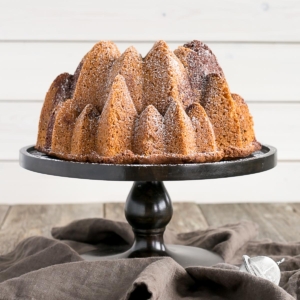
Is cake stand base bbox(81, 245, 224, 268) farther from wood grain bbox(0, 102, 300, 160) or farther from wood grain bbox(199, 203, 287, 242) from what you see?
wood grain bbox(0, 102, 300, 160)

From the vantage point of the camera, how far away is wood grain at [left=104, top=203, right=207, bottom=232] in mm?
2287

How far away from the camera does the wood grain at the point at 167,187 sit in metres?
2.72

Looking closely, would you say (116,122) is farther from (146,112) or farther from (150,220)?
(150,220)

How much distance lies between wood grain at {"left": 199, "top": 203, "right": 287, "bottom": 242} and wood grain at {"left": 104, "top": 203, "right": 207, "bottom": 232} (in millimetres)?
37

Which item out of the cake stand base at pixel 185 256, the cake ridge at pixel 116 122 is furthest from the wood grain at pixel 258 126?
the cake ridge at pixel 116 122

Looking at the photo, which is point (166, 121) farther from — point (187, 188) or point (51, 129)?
point (187, 188)

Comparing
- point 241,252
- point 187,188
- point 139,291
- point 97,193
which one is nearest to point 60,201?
point 97,193

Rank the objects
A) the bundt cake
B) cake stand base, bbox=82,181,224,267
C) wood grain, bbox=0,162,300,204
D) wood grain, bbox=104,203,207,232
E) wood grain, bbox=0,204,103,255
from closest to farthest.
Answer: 1. the bundt cake
2. cake stand base, bbox=82,181,224,267
3. wood grain, bbox=0,204,103,255
4. wood grain, bbox=104,203,207,232
5. wood grain, bbox=0,162,300,204

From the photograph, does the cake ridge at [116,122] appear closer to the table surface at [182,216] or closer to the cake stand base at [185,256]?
the cake stand base at [185,256]

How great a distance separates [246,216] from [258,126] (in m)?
0.46

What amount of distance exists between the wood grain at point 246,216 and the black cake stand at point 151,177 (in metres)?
0.52
